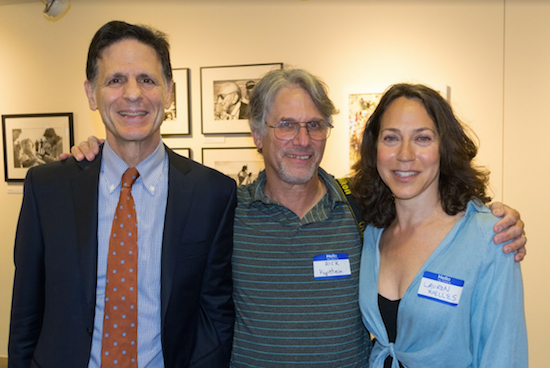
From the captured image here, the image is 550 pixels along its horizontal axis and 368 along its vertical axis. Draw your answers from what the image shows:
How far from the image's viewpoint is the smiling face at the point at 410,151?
1758mm

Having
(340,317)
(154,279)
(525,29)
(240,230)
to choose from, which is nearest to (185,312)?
(154,279)

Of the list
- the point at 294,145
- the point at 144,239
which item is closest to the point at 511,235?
the point at 294,145

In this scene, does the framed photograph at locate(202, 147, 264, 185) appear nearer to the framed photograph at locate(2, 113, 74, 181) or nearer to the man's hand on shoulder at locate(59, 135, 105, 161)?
the framed photograph at locate(2, 113, 74, 181)

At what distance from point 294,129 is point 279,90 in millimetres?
212

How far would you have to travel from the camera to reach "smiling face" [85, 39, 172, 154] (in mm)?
1721

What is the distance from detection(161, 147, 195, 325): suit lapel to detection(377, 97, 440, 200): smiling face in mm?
855

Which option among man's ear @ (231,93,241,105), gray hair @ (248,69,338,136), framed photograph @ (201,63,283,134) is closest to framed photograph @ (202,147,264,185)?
framed photograph @ (201,63,283,134)

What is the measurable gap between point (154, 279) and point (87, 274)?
24cm

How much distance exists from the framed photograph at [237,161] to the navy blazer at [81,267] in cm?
235

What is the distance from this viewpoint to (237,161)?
4211mm

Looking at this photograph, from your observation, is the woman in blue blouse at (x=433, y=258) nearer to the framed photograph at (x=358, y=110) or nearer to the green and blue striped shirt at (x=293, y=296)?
the green and blue striped shirt at (x=293, y=296)

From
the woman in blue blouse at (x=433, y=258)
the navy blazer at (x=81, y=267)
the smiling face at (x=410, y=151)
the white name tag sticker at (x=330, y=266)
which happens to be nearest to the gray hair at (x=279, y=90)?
the woman in blue blouse at (x=433, y=258)

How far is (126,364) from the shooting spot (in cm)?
160

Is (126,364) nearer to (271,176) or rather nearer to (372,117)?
(271,176)
